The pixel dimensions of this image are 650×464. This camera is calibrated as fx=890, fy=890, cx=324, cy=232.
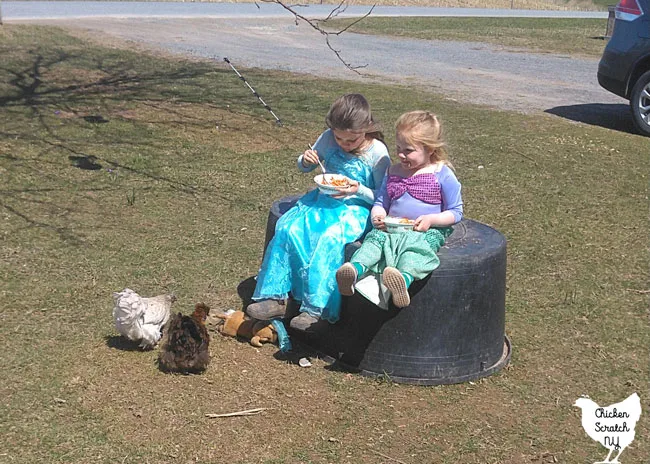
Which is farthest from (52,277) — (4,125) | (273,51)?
(273,51)

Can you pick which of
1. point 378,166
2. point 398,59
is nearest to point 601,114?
point 398,59

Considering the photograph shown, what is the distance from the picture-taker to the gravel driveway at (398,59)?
12484 mm

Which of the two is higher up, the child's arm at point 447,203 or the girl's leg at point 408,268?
the child's arm at point 447,203

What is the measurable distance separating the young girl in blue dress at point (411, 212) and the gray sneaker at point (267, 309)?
24.3 inches

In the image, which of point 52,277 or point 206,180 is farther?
point 206,180

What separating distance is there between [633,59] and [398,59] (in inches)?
249

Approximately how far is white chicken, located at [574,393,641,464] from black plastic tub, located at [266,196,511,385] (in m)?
0.54

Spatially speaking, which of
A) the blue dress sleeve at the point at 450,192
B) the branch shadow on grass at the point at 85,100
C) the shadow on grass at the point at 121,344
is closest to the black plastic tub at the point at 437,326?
the blue dress sleeve at the point at 450,192

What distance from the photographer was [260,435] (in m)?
3.72

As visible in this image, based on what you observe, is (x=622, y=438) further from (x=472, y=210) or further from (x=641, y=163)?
(x=641, y=163)

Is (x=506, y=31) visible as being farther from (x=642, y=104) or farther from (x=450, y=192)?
(x=450, y=192)

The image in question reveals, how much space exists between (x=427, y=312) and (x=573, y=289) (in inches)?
70.5

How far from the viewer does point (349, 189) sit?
14.4ft

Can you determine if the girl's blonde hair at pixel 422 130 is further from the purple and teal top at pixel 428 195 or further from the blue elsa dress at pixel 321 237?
the blue elsa dress at pixel 321 237
